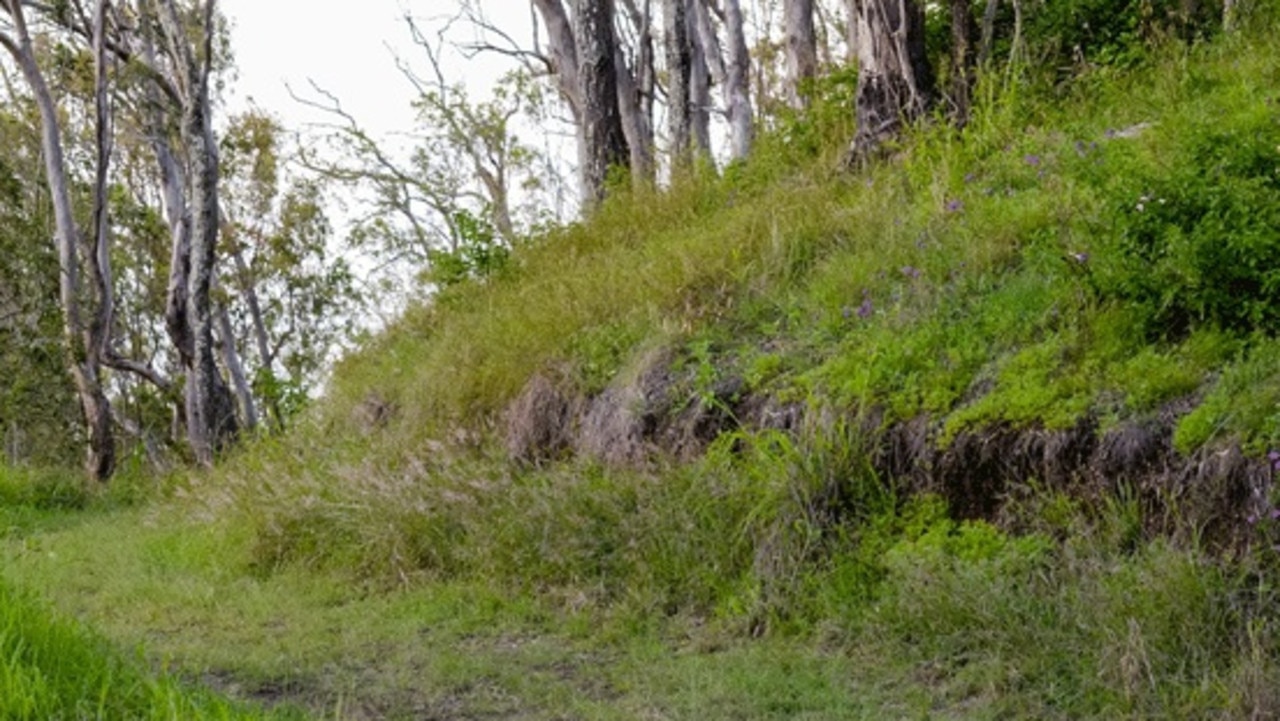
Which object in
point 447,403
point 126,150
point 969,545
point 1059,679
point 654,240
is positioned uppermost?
point 126,150

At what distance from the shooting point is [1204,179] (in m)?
5.42

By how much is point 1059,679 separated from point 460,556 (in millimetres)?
3614

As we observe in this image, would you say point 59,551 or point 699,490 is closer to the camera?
point 699,490

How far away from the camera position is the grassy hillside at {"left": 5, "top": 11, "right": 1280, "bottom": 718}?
466cm

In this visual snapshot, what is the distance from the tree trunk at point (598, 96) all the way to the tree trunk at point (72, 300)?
21.8 ft

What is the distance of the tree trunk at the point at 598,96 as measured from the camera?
13211 mm

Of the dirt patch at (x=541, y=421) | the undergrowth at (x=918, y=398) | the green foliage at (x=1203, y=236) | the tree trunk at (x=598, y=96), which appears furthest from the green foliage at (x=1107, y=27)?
the tree trunk at (x=598, y=96)

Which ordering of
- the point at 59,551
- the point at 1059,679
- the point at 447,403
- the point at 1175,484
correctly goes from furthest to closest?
the point at 59,551, the point at 447,403, the point at 1175,484, the point at 1059,679

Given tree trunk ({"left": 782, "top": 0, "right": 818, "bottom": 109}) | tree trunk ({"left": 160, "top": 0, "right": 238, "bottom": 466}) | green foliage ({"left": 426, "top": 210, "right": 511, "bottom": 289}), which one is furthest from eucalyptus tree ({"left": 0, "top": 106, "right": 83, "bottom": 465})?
tree trunk ({"left": 782, "top": 0, "right": 818, "bottom": 109})

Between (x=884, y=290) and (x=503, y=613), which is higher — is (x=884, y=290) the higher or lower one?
the higher one

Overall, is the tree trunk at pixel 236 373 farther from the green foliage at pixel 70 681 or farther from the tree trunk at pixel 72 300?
the green foliage at pixel 70 681

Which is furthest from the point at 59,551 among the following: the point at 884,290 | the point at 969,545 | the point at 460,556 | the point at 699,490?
the point at 969,545

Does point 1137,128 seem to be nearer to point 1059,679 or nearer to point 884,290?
point 884,290

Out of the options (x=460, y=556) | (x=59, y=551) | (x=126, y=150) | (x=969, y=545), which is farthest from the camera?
(x=126, y=150)
